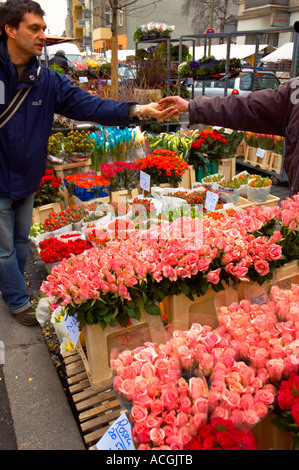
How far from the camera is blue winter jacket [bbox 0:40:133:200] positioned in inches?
92.4

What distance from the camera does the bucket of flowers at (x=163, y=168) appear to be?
13.6 feet

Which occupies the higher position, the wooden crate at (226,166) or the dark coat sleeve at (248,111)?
the dark coat sleeve at (248,111)

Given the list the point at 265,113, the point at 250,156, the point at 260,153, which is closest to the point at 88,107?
the point at 265,113

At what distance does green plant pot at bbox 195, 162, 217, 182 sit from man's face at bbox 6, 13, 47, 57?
2906 mm

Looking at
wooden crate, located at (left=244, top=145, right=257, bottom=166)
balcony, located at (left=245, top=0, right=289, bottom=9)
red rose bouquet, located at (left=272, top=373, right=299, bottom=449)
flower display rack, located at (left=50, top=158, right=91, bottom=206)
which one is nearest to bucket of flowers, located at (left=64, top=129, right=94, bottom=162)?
flower display rack, located at (left=50, top=158, right=91, bottom=206)

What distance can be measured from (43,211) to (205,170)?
6.81 feet

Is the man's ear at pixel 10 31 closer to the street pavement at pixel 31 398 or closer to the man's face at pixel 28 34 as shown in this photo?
the man's face at pixel 28 34

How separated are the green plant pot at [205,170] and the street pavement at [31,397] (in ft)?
9.59

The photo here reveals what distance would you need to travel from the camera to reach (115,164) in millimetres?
4250

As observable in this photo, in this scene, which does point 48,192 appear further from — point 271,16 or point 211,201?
point 271,16

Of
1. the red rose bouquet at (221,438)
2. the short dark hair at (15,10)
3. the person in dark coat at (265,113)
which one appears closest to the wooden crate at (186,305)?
the red rose bouquet at (221,438)

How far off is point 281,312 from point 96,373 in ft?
3.05
